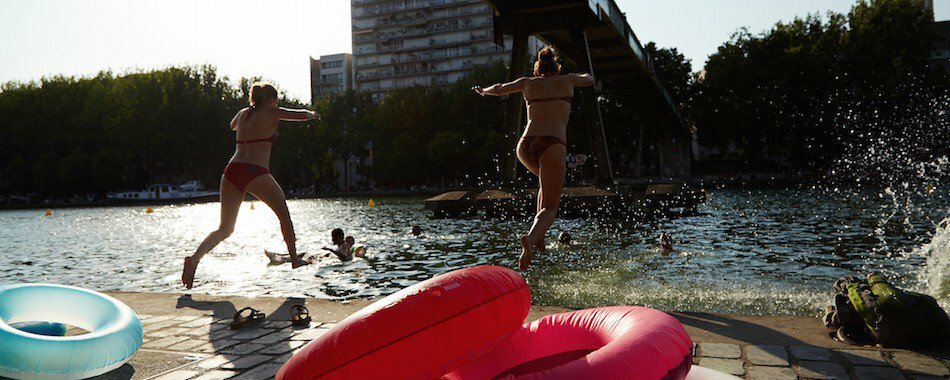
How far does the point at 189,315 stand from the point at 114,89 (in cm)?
8120

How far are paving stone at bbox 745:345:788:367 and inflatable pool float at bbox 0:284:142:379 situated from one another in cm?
475

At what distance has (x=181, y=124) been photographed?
7481cm

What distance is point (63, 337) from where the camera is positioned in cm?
463

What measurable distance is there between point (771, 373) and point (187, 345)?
4.74 metres

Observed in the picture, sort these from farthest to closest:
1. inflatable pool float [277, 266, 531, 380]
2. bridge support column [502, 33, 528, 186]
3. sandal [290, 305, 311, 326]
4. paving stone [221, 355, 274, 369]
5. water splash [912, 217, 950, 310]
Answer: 1. bridge support column [502, 33, 528, 186]
2. water splash [912, 217, 950, 310]
3. sandal [290, 305, 311, 326]
4. paving stone [221, 355, 274, 369]
5. inflatable pool float [277, 266, 531, 380]

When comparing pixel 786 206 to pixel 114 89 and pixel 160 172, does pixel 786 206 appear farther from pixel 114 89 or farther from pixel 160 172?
pixel 160 172

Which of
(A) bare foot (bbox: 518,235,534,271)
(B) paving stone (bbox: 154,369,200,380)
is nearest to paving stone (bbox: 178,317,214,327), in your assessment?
(B) paving stone (bbox: 154,369,200,380)

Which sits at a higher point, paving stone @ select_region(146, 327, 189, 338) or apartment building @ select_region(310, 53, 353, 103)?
apartment building @ select_region(310, 53, 353, 103)

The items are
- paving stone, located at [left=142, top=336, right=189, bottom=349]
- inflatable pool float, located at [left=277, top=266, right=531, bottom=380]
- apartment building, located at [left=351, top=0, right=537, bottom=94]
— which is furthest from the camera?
apartment building, located at [left=351, top=0, right=537, bottom=94]

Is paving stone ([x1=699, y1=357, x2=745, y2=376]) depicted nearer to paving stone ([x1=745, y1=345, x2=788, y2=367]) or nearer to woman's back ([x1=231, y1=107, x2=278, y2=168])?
paving stone ([x1=745, y1=345, x2=788, y2=367])

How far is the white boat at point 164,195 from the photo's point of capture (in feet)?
245

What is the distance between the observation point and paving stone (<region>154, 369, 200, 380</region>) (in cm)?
454

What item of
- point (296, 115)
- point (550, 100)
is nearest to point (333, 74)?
point (296, 115)

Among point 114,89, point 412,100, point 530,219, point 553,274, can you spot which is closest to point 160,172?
point 114,89
